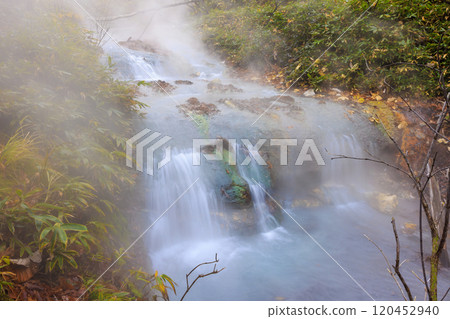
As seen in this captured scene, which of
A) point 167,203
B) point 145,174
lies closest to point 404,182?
point 167,203

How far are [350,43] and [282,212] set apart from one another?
5.64 meters

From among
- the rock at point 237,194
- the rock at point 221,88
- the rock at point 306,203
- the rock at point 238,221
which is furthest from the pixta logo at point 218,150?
the rock at point 221,88

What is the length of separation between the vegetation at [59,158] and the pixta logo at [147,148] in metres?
0.18

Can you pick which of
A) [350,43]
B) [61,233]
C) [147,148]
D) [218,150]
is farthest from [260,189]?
[350,43]

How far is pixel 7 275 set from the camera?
195 cm

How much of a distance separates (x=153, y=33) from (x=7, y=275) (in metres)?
15.1

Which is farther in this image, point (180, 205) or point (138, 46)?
point (138, 46)

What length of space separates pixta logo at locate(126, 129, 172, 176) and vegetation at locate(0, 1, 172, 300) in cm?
18

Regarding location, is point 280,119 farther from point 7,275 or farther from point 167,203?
point 7,275

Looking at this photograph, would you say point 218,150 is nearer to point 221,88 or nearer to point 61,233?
point 61,233

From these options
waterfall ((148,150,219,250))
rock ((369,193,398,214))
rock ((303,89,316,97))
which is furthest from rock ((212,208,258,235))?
rock ((303,89,316,97))

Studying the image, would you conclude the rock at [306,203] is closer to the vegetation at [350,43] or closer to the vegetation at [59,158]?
the vegetation at [350,43]

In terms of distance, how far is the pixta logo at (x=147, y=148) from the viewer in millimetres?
4112

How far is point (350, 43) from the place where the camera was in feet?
24.5
